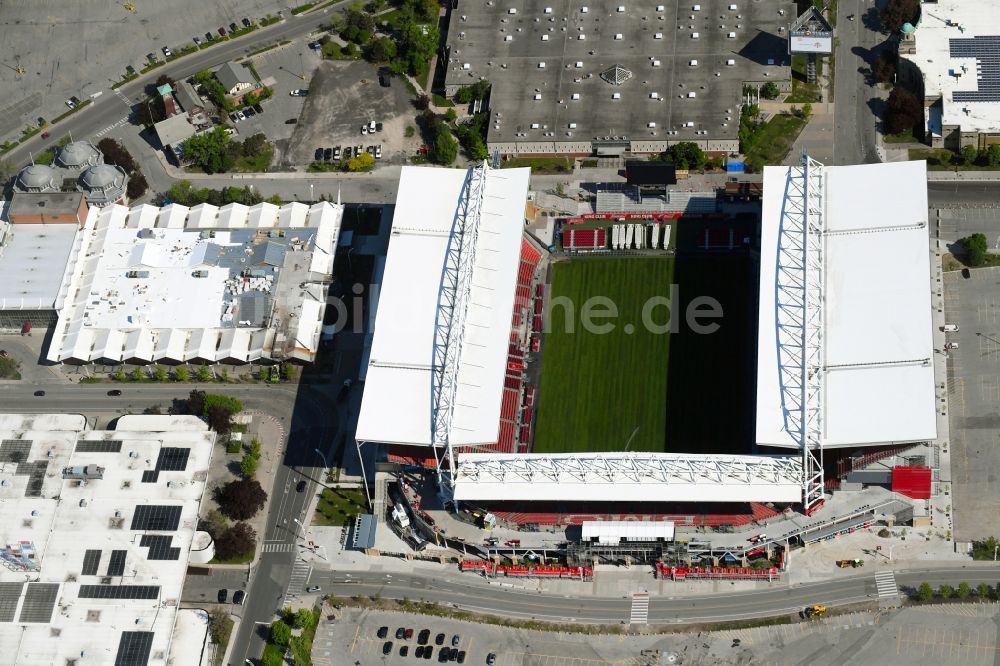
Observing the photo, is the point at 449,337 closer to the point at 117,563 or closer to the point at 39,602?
the point at 117,563

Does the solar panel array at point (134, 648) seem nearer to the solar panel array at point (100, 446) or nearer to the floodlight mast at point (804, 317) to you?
the solar panel array at point (100, 446)

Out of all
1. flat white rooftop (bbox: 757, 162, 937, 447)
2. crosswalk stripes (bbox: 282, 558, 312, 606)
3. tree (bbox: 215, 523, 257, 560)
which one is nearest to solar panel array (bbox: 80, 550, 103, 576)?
tree (bbox: 215, 523, 257, 560)

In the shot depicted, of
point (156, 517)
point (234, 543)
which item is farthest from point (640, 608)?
point (156, 517)

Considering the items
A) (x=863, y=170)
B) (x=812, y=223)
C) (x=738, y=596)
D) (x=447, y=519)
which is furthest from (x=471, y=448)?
(x=863, y=170)

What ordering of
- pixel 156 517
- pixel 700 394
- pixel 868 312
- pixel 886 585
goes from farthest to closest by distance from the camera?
pixel 700 394 < pixel 156 517 < pixel 868 312 < pixel 886 585

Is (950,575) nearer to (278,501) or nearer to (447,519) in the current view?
(447,519)

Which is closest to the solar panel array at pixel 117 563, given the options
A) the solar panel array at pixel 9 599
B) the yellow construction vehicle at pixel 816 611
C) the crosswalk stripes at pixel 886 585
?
the solar panel array at pixel 9 599

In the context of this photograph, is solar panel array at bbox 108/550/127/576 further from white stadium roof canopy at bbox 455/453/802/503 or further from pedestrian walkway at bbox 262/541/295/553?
white stadium roof canopy at bbox 455/453/802/503
